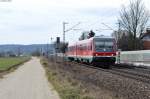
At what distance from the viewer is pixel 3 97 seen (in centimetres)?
1766

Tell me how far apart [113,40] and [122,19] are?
49.4m

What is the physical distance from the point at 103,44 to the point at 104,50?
76 cm

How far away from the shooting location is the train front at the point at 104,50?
44.7m

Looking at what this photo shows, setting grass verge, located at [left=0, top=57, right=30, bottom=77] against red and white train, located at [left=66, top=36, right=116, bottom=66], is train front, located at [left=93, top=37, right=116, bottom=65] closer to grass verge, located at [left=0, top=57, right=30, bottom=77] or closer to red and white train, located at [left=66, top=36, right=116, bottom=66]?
red and white train, located at [left=66, top=36, right=116, bottom=66]

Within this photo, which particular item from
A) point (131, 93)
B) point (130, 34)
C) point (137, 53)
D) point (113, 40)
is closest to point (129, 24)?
point (130, 34)

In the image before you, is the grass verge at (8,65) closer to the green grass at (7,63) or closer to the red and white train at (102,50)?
the green grass at (7,63)

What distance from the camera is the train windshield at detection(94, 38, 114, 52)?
45.3 metres

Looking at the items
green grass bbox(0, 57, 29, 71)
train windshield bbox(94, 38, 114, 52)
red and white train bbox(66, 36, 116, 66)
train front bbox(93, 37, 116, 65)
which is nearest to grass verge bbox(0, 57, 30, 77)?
green grass bbox(0, 57, 29, 71)

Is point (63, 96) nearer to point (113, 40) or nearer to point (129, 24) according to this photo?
point (113, 40)

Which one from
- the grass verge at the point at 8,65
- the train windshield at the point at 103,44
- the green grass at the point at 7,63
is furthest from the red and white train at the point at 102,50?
the green grass at the point at 7,63

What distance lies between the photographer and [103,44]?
4562 cm

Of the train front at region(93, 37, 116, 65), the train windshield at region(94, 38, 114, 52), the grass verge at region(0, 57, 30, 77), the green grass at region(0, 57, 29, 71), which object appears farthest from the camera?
the green grass at region(0, 57, 29, 71)

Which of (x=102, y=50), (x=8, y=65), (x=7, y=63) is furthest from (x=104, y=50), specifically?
(x=7, y=63)

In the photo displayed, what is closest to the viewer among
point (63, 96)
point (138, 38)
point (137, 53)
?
point (63, 96)
